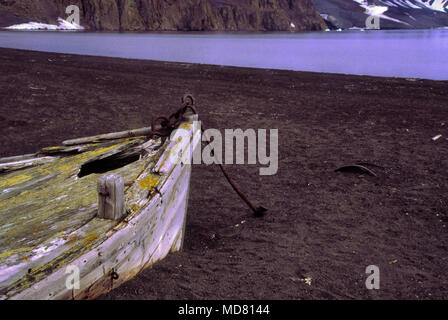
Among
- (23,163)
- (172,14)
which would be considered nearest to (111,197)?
Result: (23,163)

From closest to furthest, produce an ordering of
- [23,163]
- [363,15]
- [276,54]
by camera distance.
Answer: [23,163]
[276,54]
[363,15]

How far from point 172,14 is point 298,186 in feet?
328

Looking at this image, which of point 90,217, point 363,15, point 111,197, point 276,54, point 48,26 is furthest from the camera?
point 363,15

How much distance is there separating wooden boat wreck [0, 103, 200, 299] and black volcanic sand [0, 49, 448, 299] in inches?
17.3

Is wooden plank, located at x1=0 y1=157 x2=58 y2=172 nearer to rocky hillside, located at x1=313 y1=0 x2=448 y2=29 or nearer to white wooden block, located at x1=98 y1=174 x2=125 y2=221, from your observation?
white wooden block, located at x1=98 y1=174 x2=125 y2=221

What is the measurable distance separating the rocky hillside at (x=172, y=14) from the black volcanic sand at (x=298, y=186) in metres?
71.4

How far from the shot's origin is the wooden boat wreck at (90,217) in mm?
2469

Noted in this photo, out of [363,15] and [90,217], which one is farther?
[363,15]

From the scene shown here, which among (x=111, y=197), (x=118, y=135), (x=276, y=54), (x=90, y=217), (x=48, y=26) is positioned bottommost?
(x=90, y=217)

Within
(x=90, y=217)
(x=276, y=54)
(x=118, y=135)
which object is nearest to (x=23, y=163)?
(x=118, y=135)

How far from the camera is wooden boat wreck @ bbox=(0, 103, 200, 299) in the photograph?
2.47m

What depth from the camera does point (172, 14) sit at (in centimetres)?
9944

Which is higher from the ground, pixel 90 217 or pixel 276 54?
pixel 276 54

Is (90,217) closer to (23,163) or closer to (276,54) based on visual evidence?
(23,163)
